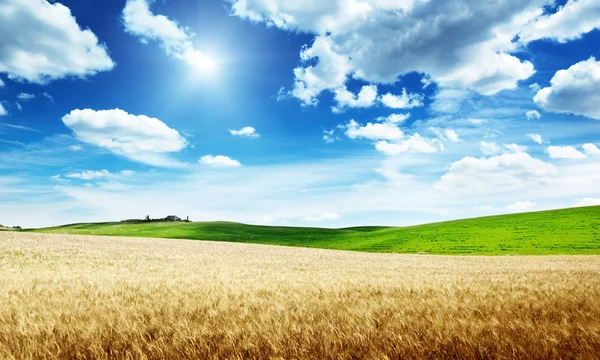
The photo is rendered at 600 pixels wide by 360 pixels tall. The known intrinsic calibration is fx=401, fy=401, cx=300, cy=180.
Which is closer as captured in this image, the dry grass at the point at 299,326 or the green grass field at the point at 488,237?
the dry grass at the point at 299,326

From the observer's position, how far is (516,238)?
54312mm

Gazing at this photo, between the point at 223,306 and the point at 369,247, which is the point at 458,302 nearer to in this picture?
the point at 223,306

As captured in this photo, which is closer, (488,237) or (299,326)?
(299,326)

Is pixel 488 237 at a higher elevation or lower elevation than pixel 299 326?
lower

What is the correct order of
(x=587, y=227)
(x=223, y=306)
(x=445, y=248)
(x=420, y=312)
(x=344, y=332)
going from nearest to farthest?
(x=344, y=332)
(x=420, y=312)
(x=223, y=306)
(x=445, y=248)
(x=587, y=227)

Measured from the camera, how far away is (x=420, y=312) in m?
6.29

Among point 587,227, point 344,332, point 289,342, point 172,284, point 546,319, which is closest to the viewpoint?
point 289,342

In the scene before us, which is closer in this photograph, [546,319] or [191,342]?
[191,342]

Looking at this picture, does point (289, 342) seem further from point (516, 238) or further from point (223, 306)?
point (516, 238)

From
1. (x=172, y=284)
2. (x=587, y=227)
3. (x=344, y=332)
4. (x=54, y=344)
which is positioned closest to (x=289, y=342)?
(x=344, y=332)

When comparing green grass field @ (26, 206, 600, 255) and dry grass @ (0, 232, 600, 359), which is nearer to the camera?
dry grass @ (0, 232, 600, 359)

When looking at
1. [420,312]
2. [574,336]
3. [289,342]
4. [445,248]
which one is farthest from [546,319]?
[445,248]

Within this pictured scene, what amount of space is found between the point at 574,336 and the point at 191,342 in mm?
4300

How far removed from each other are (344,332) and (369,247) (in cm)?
5492
